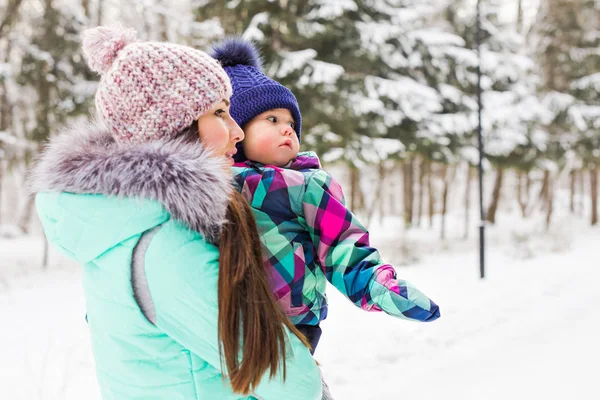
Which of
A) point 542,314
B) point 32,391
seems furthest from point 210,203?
point 542,314

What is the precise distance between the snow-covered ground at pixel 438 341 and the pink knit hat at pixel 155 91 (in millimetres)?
3667

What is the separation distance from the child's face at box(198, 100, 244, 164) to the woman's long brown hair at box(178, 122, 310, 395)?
0.74ft

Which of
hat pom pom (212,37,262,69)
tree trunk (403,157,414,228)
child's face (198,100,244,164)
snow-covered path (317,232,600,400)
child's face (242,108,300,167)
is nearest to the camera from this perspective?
child's face (198,100,244,164)

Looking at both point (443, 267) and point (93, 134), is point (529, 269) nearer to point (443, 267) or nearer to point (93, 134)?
point (443, 267)

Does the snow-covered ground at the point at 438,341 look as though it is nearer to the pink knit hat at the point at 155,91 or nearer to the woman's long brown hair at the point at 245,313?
the woman's long brown hair at the point at 245,313

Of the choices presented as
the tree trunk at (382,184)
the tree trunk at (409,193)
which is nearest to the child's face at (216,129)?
the tree trunk at (382,184)

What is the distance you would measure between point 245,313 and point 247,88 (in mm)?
942

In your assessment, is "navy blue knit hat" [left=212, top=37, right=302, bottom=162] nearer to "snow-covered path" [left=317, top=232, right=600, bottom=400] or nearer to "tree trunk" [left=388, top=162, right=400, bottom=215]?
"snow-covered path" [left=317, top=232, right=600, bottom=400]

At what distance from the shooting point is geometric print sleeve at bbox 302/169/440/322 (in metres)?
1.34

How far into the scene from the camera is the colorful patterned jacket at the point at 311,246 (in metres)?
1.41

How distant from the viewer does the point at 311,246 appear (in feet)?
5.12

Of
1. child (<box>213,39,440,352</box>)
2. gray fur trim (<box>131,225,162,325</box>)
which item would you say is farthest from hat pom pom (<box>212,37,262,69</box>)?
gray fur trim (<box>131,225,162,325</box>)

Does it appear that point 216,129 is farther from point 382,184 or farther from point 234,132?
point 382,184

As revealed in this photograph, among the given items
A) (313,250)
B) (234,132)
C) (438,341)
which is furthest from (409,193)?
(234,132)
